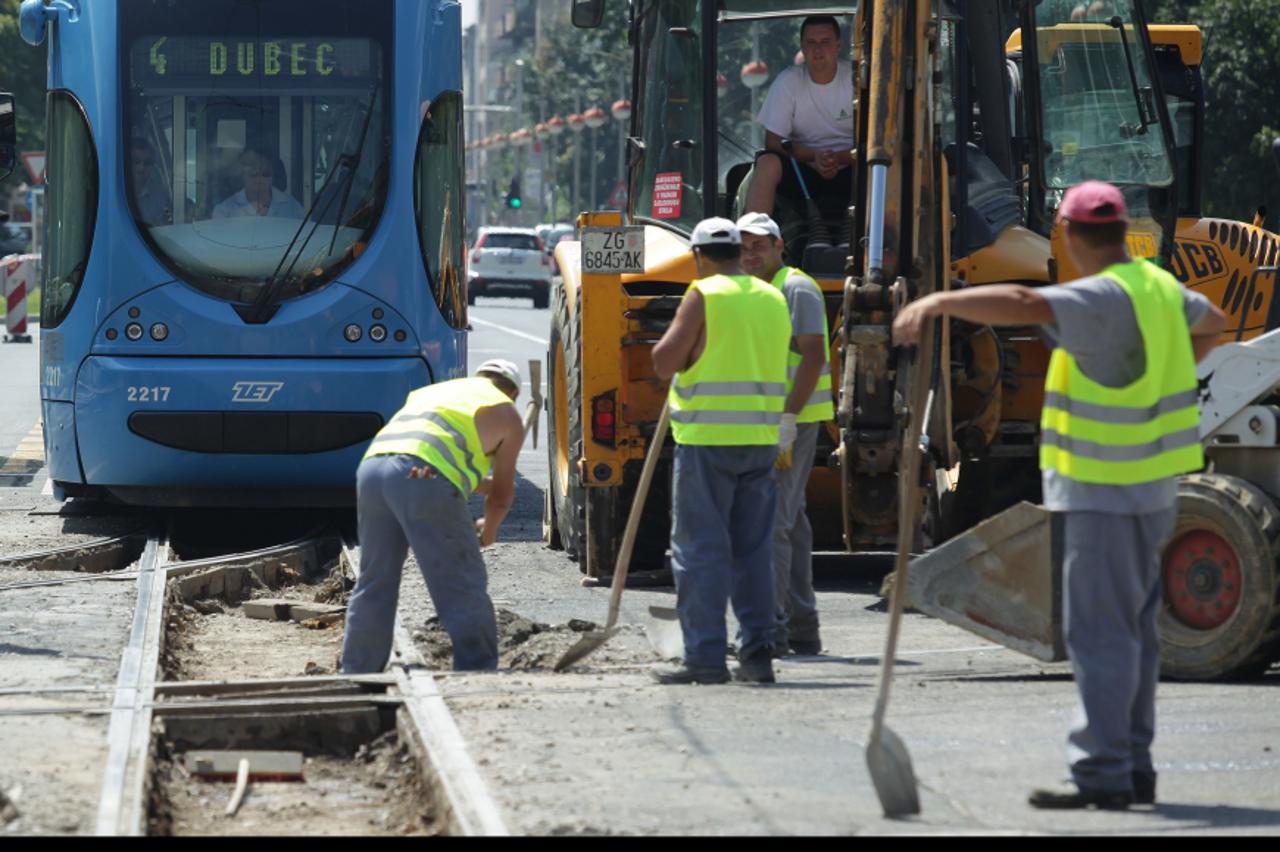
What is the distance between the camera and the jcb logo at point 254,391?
13.7 meters

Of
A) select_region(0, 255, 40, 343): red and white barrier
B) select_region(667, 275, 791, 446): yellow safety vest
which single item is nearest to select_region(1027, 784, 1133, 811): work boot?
select_region(667, 275, 791, 446): yellow safety vest

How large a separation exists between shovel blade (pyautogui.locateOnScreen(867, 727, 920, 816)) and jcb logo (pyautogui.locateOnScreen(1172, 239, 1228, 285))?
9065 millimetres

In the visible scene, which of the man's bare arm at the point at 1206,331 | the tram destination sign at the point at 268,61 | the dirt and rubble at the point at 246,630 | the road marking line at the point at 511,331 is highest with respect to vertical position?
the tram destination sign at the point at 268,61

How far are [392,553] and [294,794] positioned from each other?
1821mm

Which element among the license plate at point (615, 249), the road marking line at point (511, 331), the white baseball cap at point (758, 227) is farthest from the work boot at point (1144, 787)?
the road marking line at point (511, 331)

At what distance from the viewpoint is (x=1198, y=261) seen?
15109 millimetres

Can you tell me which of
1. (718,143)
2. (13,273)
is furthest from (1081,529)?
(13,273)

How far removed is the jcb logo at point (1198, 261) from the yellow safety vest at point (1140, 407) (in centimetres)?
851

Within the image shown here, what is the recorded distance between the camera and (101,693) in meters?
8.62

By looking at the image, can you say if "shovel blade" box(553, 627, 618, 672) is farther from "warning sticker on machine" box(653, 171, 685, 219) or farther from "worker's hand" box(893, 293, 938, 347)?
"warning sticker on machine" box(653, 171, 685, 219)

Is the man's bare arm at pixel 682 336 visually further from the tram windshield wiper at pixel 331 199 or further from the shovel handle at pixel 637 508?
the tram windshield wiper at pixel 331 199

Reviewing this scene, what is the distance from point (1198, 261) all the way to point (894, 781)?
9.36 m

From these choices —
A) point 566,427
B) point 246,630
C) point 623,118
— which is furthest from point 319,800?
point 623,118

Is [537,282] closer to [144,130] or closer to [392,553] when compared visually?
[144,130]
